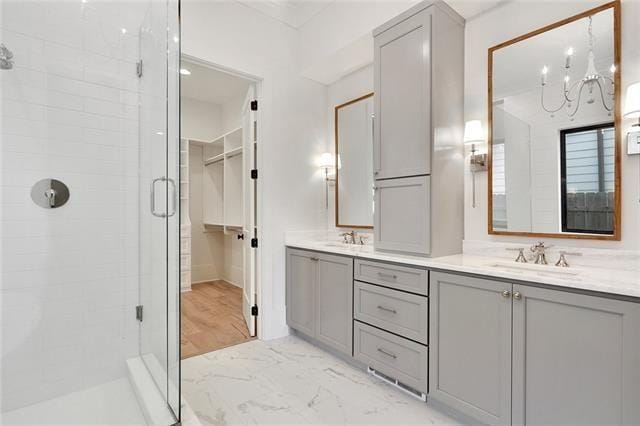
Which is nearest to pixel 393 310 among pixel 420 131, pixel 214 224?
pixel 420 131

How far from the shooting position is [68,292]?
1.89m

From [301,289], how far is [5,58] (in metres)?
2.35

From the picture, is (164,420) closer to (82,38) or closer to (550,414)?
(550,414)

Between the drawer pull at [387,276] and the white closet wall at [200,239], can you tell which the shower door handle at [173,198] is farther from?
the white closet wall at [200,239]

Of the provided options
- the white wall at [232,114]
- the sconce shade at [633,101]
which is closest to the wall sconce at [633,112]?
the sconce shade at [633,101]

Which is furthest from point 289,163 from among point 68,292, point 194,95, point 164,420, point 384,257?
point 194,95

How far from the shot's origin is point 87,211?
1952mm

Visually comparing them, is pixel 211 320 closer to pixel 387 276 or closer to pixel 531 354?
pixel 387 276

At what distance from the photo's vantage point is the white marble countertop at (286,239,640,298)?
4.13 ft

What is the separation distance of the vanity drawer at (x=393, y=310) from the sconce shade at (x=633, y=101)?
132 cm

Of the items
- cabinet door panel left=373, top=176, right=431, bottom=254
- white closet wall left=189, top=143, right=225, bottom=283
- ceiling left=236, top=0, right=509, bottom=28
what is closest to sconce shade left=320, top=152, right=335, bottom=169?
cabinet door panel left=373, top=176, right=431, bottom=254

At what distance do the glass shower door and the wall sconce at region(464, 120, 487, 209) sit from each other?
1.75 metres

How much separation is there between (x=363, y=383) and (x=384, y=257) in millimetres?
847

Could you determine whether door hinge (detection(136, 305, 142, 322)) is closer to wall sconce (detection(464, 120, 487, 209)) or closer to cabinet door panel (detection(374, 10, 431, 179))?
cabinet door panel (detection(374, 10, 431, 179))
